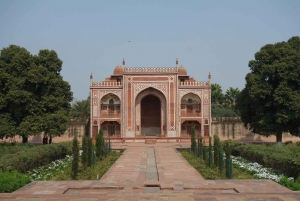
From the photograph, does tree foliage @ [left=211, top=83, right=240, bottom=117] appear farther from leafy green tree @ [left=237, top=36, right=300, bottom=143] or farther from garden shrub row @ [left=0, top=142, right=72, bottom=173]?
garden shrub row @ [left=0, top=142, right=72, bottom=173]

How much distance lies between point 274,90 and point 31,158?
52.2 feet

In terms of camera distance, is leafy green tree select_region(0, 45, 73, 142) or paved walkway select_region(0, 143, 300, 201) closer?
paved walkway select_region(0, 143, 300, 201)

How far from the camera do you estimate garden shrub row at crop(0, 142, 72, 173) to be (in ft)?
34.8

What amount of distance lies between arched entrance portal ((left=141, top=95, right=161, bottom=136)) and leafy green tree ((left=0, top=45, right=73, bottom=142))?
10.6 metres

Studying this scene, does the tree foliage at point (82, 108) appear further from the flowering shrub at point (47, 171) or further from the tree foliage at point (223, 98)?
the flowering shrub at point (47, 171)

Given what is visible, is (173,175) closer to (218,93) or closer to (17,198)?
(17,198)

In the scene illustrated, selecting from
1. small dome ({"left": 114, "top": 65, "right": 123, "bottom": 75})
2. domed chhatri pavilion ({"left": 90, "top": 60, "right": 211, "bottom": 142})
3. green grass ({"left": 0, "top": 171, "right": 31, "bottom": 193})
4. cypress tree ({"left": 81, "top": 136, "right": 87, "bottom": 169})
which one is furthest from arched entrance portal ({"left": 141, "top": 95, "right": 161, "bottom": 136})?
green grass ({"left": 0, "top": 171, "right": 31, "bottom": 193})

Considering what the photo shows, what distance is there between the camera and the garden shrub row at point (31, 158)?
1059 centimetres

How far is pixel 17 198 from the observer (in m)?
7.47

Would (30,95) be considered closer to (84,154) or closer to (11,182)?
(84,154)

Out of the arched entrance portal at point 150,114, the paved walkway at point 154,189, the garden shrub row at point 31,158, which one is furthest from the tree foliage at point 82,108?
the paved walkway at point 154,189

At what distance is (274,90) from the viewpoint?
912 inches

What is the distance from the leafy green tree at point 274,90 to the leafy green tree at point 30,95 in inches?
468

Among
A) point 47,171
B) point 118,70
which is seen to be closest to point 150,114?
point 118,70
